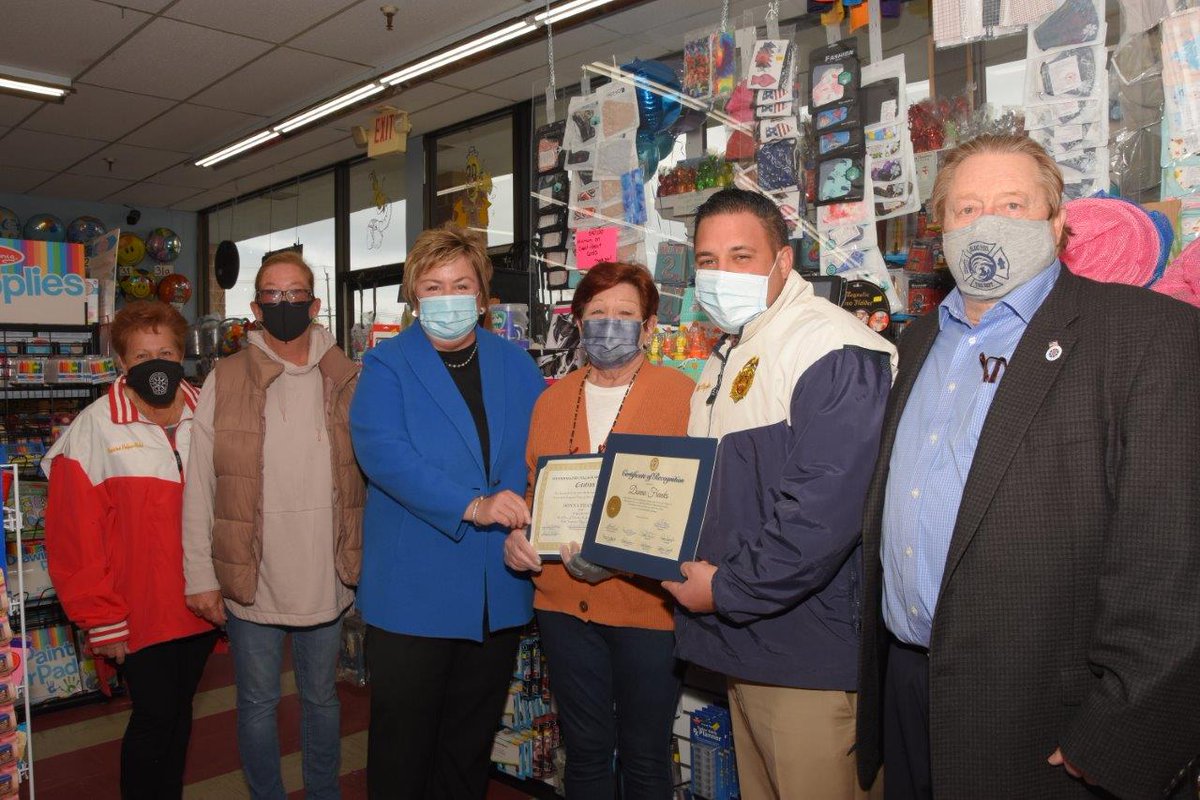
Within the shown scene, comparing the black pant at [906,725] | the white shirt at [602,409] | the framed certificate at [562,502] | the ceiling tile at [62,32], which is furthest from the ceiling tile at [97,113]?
the black pant at [906,725]

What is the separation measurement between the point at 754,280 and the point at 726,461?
0.42m

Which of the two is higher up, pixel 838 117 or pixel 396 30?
pixel 396 30

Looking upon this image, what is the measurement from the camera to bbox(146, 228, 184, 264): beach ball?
33.3 feet

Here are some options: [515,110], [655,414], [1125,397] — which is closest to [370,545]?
A: [655,414]

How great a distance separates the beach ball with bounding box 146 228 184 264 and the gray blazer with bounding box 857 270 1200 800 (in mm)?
10706

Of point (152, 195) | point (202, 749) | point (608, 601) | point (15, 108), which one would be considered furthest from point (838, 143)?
point (152, 195)

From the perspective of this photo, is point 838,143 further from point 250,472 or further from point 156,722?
point 156,722

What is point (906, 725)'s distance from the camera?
66.4 inches

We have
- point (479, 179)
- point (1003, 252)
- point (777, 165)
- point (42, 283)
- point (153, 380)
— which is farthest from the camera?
point (479, 179)

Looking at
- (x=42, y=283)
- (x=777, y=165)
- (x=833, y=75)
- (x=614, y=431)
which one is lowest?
(x=614, y=431)

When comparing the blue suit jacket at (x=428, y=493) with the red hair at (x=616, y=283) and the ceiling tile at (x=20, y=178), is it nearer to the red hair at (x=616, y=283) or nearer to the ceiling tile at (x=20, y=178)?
the red hair at (x=616, y=283)

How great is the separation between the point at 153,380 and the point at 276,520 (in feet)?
2.27

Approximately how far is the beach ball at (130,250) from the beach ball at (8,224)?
0.99 meters

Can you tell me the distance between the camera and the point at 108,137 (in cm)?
775
